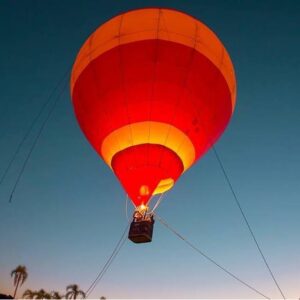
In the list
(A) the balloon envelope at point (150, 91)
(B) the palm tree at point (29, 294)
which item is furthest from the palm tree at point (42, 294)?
(A) the balloon envelope at point (150, 91)

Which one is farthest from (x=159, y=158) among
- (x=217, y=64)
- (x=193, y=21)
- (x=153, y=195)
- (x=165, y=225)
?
(x=193, y=21)

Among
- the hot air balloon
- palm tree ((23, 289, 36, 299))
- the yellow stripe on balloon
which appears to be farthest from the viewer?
palm tree ((23, 289, 36, 299))

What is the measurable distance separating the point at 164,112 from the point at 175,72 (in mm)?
1215

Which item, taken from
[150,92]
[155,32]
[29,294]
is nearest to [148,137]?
[150,92]

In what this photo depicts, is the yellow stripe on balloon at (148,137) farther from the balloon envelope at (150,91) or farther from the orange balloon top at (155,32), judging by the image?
the orange balloon top at (155,32)

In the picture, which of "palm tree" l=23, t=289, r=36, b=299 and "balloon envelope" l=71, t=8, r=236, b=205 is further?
"palm tree" l=23, t=289, r=36, b=299

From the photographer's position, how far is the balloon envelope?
10.3m

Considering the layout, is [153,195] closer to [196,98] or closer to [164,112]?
[164,112]

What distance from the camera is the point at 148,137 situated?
10469 mm

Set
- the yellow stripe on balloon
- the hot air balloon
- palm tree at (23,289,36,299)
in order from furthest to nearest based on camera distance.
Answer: palm tree at (23,289,36,299) → the yellow stripe on balloon → the hot air balloon

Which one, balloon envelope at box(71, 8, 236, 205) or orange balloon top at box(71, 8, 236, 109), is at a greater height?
orange balloon top at box(71, 8, 236, 109)

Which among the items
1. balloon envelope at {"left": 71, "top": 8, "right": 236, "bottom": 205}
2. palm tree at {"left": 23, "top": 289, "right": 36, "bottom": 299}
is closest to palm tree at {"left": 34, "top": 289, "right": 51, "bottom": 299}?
palm tree at {"left": 23, "top": 289, "right": 36, "bottom": 299}

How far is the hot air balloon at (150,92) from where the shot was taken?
10328 mm

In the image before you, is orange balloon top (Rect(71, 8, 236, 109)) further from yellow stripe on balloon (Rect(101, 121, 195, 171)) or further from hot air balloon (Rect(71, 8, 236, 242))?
yellow stripe on balloon (Rect(101, 121, 195, 171))
